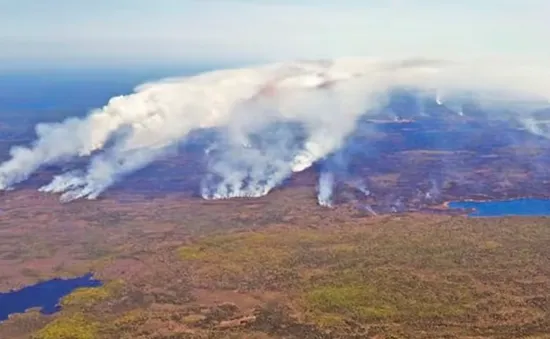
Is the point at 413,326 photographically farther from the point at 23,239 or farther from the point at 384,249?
the point at 23,239

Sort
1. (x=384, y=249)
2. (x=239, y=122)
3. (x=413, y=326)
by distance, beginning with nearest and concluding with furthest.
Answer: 1. (x=413, y=326)
2. (x=384, y=249)
3. (x=239, y=122)

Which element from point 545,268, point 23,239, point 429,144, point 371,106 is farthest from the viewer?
point 371,106

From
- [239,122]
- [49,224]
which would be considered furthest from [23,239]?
[239,122]

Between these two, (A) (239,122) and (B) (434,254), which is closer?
(B) (434,254)

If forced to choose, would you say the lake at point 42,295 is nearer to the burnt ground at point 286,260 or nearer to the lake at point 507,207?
the burnt ground at point 286,260

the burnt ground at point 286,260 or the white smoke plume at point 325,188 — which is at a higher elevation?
the burnt ground at point 286,260

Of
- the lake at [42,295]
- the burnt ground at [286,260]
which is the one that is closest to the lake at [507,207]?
the burnt ground at [286,260]

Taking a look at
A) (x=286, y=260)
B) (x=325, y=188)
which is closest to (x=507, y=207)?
(x=325, y=188)
